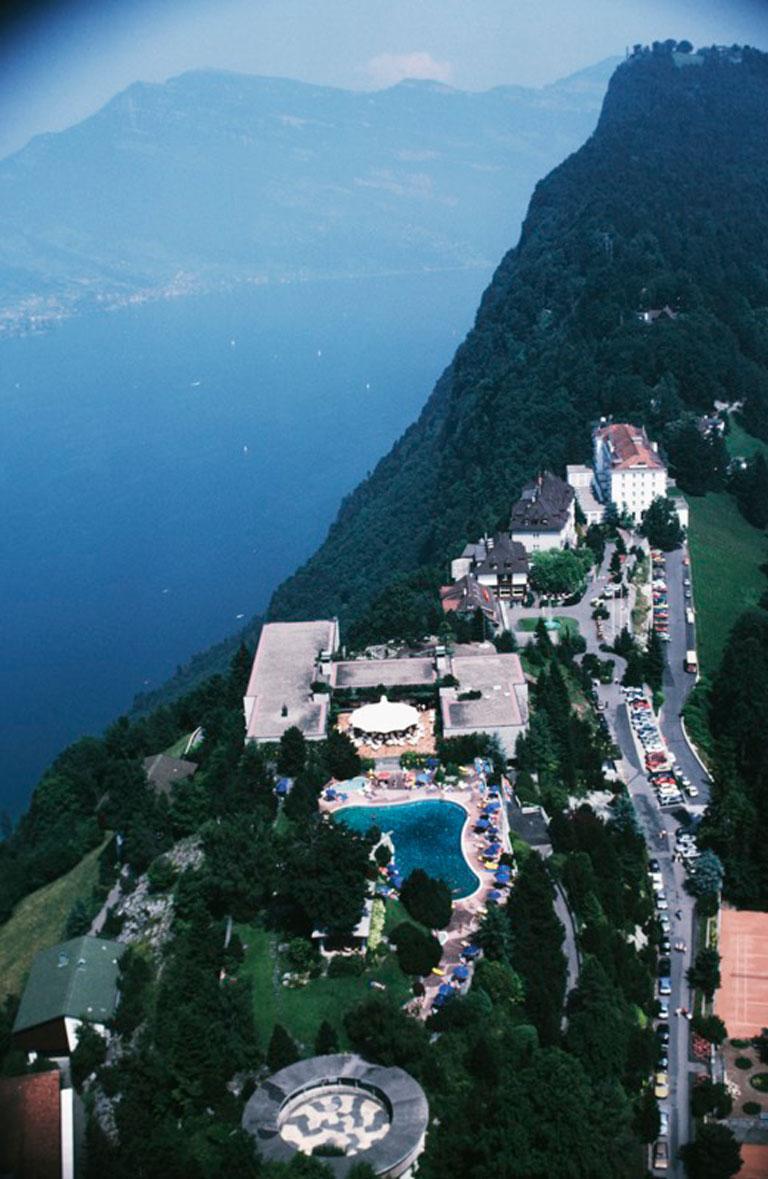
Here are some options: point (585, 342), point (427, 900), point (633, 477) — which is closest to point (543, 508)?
point (633, 477)

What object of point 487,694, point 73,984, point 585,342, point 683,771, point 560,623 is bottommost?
point 683,771

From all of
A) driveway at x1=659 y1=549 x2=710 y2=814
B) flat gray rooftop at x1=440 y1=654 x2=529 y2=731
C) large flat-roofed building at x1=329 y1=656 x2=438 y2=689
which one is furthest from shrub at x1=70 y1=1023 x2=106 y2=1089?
driveway at x1=659 y1=549 x2=710 y2=814

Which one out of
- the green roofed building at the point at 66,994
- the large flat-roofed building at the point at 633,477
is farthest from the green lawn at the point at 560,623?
the green roofed building at the point at 66,994

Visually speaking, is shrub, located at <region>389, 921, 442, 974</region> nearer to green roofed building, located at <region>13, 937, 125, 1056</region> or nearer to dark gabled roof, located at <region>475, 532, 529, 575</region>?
green roofed building, located at <region>13, 937, 125, 1056</region>

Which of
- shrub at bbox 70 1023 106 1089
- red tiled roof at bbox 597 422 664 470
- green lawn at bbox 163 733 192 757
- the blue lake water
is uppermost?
red tiled roof at bbox 597 422 664 470

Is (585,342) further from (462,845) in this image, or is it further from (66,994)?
(66,994)

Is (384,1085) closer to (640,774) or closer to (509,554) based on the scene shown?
(640,774)
